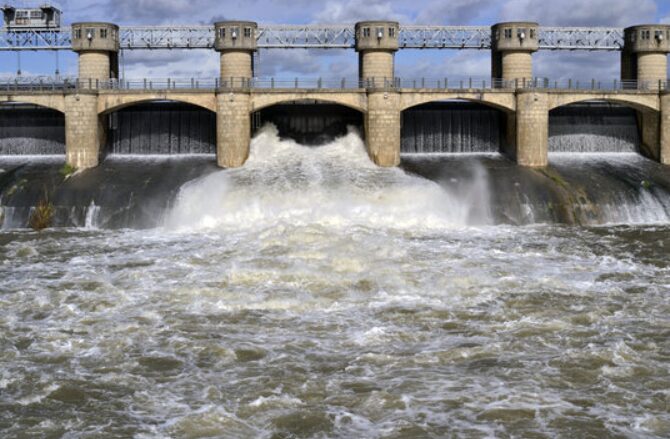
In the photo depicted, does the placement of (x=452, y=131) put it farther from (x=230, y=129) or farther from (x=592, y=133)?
(x=230, y=129)

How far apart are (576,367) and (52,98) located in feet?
111

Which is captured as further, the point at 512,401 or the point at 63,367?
the point at 63,367

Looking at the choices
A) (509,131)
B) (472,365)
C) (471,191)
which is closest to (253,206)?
(471,191)

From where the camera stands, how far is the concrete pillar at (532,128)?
43812 mm

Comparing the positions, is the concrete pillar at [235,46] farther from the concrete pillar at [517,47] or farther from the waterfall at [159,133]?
the concrete pillar at [517,47]

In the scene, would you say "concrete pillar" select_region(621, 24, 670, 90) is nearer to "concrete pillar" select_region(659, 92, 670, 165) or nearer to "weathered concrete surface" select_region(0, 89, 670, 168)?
"concrete pillar" select_region(659, 92, 670, 165)

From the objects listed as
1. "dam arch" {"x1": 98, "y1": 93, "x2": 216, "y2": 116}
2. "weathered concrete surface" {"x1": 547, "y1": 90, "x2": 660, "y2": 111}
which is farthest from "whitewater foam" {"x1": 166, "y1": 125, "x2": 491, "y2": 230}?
"weathered concrete surface" {"x1": 547, "y1": 90, "x2": 660, "y2": 111}

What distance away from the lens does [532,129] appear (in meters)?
43.9

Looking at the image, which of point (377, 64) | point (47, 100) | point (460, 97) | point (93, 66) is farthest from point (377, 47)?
point (47, 100)

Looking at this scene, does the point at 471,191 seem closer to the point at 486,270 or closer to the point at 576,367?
the point at 486,270

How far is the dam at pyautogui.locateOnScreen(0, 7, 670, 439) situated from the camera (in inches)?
635

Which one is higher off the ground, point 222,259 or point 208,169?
point 208,169

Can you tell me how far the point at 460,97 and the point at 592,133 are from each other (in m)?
8.73

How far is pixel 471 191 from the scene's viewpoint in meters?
38.8
